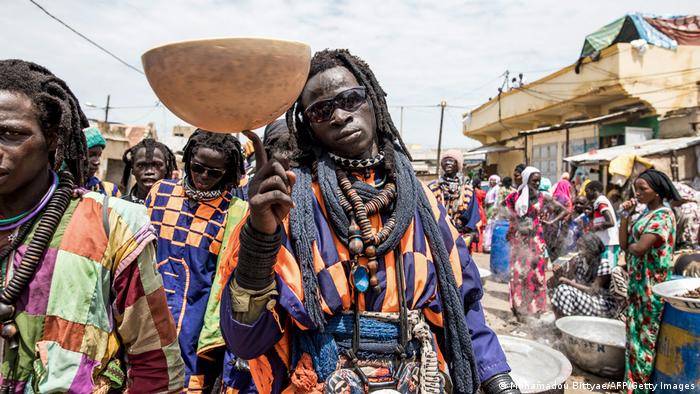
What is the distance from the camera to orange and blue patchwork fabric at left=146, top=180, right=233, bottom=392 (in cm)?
285

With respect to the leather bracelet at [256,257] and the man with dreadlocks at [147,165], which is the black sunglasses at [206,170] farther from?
the leather bracelet at [256,257]

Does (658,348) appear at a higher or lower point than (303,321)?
lower

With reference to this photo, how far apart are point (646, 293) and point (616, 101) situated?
13349mm

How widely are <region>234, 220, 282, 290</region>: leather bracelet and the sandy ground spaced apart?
459cm

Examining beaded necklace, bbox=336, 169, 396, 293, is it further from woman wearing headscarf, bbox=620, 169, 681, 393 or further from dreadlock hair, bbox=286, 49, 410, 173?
woman wearing headscarf, bbox=620, 169, 681, 393

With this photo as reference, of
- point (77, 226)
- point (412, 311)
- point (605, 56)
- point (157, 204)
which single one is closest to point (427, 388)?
point (412, 311)

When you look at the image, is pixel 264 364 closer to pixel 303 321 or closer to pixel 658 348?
pixel 303 321

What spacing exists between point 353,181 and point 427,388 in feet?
2.51

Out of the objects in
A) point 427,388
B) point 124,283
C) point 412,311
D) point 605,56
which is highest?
point 605,56

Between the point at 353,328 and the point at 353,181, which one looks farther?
the point at 353,181

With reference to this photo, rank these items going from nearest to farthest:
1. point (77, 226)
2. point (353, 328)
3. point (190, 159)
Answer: point (77, 226) < point (353, 328) < point (190, 159)

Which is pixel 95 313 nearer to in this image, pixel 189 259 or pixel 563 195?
pixel 189 259

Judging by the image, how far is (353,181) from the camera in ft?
6.05

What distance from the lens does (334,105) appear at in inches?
70.4
